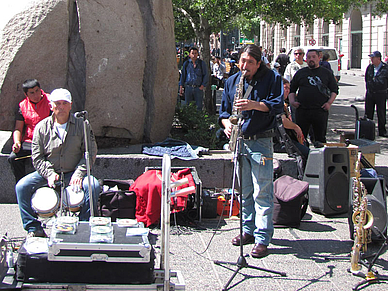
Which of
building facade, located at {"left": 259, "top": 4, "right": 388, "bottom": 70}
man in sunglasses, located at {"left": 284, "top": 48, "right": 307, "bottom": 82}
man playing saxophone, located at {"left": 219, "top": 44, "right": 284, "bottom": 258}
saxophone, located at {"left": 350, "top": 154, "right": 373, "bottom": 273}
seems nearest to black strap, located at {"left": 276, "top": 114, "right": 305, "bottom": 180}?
man playing saxophone, located at {"left": 219, "top": 44, "right": 284, "bottom": 258}

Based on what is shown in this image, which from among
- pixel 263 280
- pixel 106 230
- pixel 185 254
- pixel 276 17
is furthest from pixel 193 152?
pixel 276 17

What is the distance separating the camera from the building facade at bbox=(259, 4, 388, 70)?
36375mm

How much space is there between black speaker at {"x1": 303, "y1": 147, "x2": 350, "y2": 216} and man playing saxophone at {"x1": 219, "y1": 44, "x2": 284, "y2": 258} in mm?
1366

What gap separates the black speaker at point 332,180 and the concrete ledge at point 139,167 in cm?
77

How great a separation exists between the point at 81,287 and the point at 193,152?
3.65 meters

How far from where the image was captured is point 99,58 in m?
7.11

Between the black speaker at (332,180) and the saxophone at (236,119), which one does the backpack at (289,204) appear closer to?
the black speaker at (332,180)

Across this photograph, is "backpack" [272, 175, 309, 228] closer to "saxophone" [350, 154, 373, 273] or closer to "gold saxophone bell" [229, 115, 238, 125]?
"saxophone" [350, 154, 373, 273]

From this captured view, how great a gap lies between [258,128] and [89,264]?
207cm

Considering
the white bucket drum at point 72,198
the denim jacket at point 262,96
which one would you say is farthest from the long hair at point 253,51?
the white bucket drum at point 72,198

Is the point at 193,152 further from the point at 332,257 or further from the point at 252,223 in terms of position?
the point at 332,257

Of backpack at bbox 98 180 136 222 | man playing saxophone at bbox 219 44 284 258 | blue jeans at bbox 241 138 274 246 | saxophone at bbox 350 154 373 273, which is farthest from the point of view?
backpack at bbox 98 180 136 222

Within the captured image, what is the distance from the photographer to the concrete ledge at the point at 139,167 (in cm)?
678

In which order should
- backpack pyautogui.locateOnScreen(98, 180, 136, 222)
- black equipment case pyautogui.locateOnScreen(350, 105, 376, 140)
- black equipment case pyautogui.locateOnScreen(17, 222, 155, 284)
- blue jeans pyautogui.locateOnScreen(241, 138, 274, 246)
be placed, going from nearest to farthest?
black equipment case pyautogui.locateOnScreen(17, 222, 155, 284), blue jeans pyautogui.locateOnScreen(241, 138, 274, 246), backpack pyautogui.locateOnScreen(98, 180, 136, 222), black equipment case pyautogui.locateOnScreen(350, 105, 376, 140)
